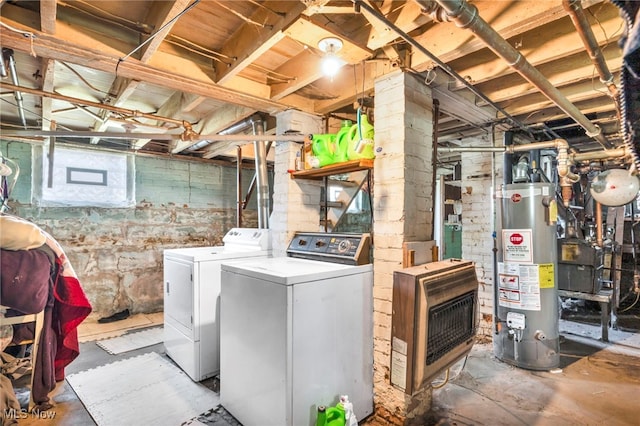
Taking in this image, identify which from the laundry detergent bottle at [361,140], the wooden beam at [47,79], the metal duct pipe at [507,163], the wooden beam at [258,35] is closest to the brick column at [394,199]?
the laundry detergent bottle at [361,140]

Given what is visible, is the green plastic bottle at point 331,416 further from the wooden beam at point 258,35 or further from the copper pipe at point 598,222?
the copper pipe at point 598,222

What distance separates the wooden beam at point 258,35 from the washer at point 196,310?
148 centimetres

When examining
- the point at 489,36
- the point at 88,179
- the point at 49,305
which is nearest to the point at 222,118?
the point at 88,179

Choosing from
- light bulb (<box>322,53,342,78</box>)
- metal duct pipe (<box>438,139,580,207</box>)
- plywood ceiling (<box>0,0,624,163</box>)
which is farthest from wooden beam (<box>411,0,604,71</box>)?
metal duct pipe (<box>438,139,580,207</box>)

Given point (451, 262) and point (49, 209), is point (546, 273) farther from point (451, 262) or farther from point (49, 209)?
point (49, 209)

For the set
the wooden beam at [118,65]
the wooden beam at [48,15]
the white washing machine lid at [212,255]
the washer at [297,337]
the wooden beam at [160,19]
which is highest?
the wooden beam at [160,19]

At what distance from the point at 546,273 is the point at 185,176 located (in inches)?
191

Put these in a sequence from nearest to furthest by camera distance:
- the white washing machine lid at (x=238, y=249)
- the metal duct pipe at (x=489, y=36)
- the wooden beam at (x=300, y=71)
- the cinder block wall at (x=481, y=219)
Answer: the metal duct pipe at (x=489, y=36) < the wooden beam at (x=300, y=71) < the white washing machine lid at (x=238, y=249) < the cinder block wall at (x=481, y=219)

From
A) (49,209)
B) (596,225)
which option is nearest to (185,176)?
(49,209)

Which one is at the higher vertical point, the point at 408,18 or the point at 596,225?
the point at 408,18

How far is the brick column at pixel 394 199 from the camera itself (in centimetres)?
201

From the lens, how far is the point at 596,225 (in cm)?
389

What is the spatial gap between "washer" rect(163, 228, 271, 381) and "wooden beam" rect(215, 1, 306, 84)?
1.48 meters

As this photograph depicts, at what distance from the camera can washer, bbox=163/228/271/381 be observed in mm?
2539
